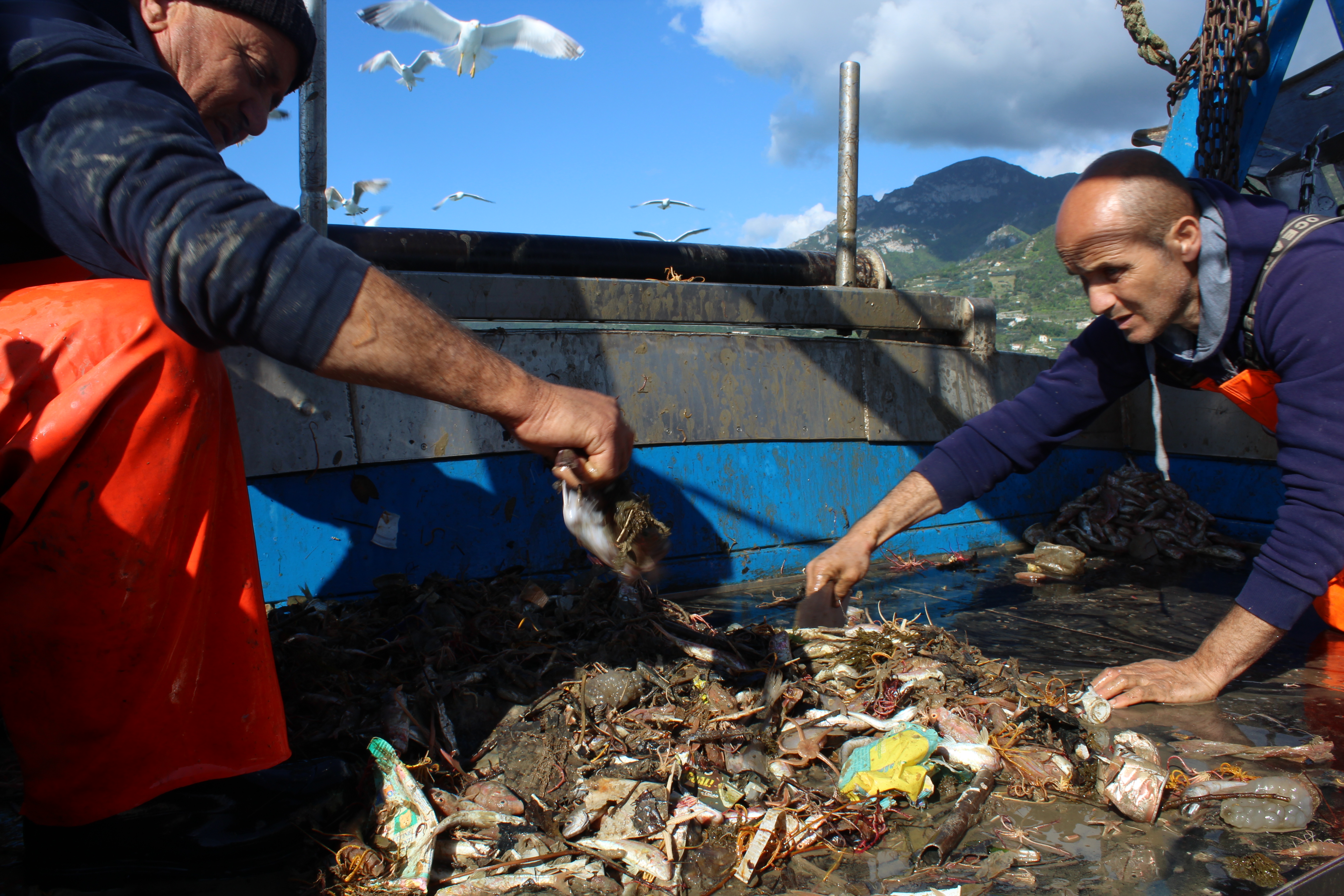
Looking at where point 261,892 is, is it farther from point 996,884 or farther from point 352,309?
point 996,884

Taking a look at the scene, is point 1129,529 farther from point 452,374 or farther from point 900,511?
point 452,374

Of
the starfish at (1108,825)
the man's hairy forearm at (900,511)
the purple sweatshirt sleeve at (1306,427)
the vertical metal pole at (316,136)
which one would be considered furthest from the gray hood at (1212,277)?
the vertical metal pole at (316,136)

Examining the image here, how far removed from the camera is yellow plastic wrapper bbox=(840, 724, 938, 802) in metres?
2.09

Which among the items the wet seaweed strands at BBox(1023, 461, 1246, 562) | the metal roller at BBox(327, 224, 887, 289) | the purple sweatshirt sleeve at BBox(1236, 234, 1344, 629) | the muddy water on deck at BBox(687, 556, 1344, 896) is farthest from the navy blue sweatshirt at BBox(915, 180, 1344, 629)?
the metal roller at BBox(327, 224, 887, 289)

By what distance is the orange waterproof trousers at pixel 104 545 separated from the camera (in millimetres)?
1452

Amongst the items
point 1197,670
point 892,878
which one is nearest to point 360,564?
point 892,878

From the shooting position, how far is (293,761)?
1945mm

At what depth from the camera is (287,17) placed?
1738 mm

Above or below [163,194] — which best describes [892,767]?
below

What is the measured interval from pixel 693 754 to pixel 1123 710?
4.94ft

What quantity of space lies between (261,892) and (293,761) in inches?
11.4

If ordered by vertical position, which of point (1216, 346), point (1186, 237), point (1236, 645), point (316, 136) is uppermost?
point (316, 136)

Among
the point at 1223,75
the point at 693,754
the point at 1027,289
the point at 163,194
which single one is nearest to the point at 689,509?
the point at 693,754

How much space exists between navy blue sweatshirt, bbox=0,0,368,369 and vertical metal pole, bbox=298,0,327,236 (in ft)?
7.79
